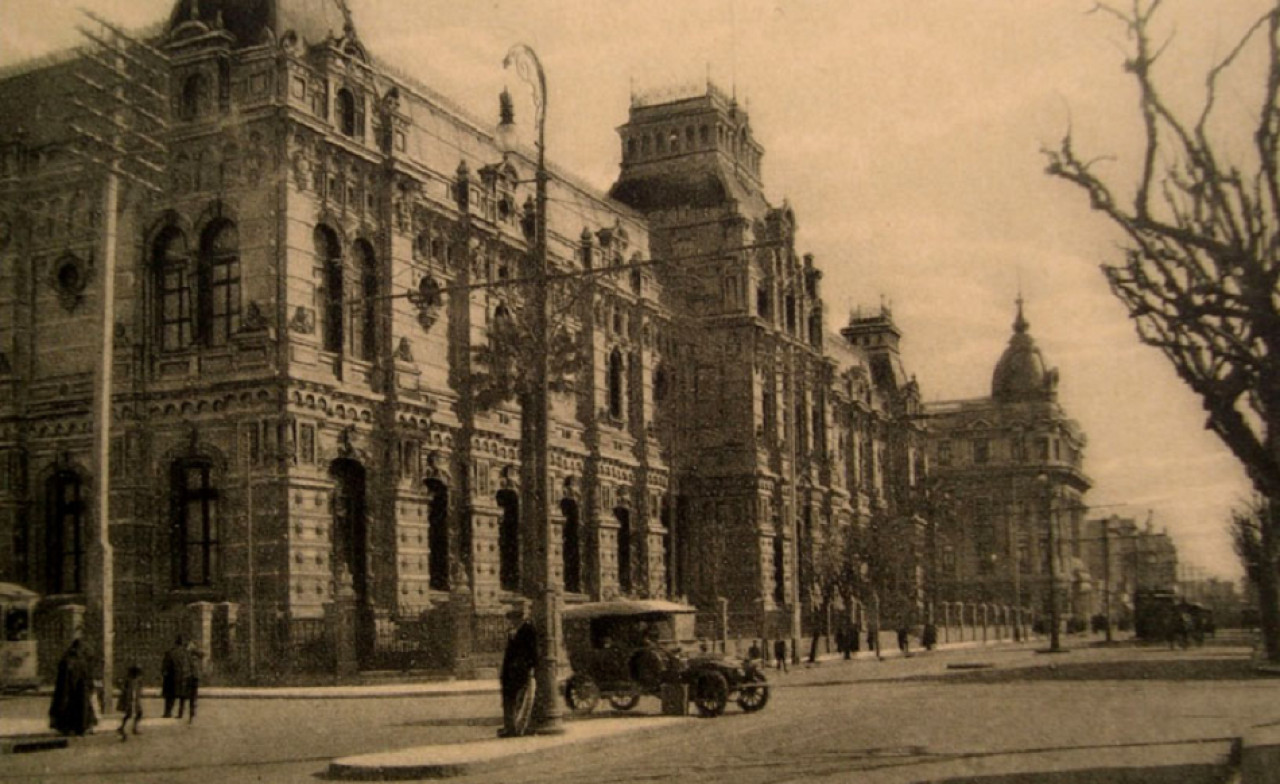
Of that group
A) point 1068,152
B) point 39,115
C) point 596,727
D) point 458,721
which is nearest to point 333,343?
point 39,115

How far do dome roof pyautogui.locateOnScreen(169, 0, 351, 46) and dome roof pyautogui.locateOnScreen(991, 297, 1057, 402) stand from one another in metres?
78.8

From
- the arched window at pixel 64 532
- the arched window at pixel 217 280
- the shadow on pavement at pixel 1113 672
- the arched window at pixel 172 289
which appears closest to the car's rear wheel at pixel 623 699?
the shadow on pavement at pixel 1113 672

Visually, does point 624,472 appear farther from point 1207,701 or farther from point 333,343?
point 1207,701

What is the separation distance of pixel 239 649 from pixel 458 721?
9.50m

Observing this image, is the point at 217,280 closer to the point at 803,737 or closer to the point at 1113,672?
the point at 803,737

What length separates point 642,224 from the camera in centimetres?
5962

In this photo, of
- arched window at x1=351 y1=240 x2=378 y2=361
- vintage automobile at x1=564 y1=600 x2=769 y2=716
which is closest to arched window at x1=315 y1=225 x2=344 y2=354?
arched window at x1=351 y1=240 x2=378 y2=361

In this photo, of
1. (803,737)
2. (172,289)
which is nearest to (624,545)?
(172,289)

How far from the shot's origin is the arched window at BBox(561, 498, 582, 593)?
4828 cm

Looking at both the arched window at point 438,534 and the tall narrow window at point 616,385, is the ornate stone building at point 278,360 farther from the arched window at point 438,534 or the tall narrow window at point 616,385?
the tall narrow window at point 616,385

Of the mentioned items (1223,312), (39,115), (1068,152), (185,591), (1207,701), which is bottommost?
(1207,701)

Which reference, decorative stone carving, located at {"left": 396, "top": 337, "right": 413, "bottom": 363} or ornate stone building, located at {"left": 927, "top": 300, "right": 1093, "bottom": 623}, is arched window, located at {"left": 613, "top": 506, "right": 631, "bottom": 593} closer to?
decorative stone carving, located at {"left": 396, "top": 337, "right": 413, "bottom": 363}

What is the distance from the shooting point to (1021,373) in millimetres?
111125

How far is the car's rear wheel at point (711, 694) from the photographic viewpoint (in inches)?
1012
